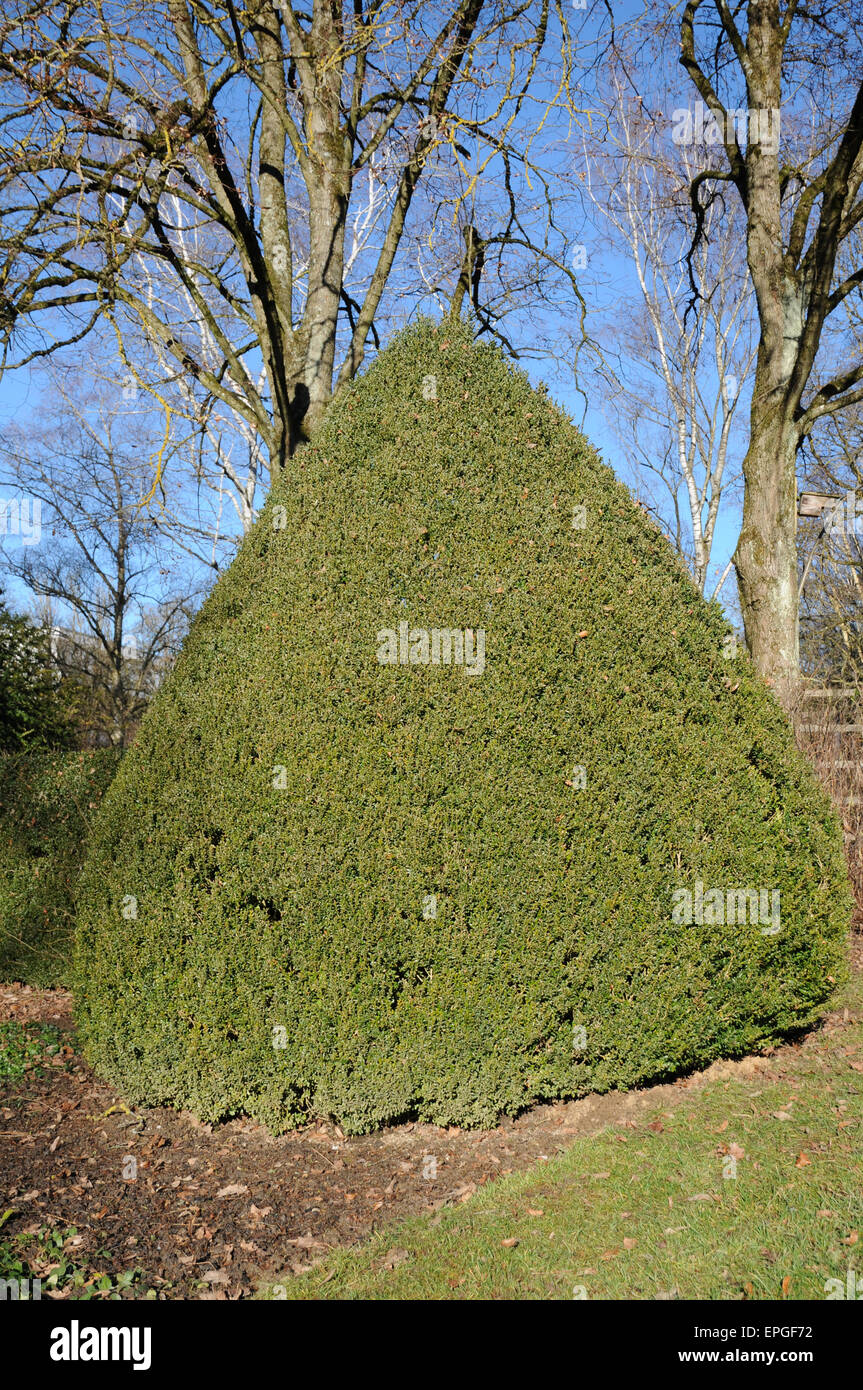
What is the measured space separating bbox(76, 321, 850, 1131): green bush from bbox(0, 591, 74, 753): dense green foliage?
6.94 meters

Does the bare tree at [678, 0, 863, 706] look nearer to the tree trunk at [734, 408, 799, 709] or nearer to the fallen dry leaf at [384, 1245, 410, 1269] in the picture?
the tree trunk at [734, 408, 799, 709]

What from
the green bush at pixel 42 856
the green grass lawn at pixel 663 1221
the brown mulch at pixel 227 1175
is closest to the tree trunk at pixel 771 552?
the brown mulch at pixel 227 1175

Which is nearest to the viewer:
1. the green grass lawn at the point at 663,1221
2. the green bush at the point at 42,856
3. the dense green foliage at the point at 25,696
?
the green grass lawn at the point at 663,1221

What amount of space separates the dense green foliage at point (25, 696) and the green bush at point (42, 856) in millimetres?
2411

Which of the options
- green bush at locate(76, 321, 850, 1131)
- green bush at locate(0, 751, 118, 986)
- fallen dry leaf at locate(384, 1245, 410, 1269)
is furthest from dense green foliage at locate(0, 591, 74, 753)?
fallen dry leaf at locate(384, 1245, 410, 1269)

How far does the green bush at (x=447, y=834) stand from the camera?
4.14m

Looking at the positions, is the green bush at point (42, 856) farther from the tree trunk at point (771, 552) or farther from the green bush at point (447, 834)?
the tree trunk at point (771, 552)

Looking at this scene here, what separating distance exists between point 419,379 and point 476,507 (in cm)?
102

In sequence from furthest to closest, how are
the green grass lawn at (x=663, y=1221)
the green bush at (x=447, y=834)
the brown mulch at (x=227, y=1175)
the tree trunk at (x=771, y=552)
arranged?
1. the tree trunk at (x=771, y=552)
2. the green bush at (x=447, y=834)
3. the brown mulch at (x=227, y=1175)
4. the green grass lawn at (x=663, y=1221)

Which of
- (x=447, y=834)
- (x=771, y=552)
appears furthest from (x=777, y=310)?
(x=447, y=834)

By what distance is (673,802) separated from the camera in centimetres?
438
